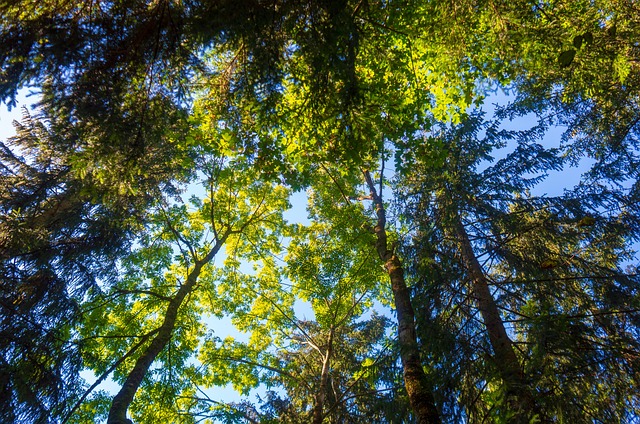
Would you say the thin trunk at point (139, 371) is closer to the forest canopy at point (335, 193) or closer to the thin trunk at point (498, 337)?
the forest canopy at point (335, 193)

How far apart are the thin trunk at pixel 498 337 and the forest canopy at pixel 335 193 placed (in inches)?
2.3

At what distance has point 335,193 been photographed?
10672 millimetres

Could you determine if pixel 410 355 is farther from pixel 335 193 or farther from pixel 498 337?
pixel 335 193

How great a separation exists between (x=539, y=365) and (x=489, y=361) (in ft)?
4.60

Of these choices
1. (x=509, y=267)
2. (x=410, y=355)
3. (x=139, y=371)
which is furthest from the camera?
(x=509, y=267)

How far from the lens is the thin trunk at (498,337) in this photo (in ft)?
15.4

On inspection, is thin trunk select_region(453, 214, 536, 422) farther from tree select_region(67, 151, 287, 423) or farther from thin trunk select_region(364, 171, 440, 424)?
tree select_region(67, 151, 287, 423)

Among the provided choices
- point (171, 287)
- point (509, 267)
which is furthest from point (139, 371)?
point (509, 267)

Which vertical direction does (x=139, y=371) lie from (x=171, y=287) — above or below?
below

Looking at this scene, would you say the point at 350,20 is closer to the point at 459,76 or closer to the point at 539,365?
the point at 459,76

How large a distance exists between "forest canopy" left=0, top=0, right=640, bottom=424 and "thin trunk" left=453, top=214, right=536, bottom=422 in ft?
0.19

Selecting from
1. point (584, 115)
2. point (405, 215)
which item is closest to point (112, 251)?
point (405, 215)

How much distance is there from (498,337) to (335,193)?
5.98 metres

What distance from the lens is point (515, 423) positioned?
4.42 m
